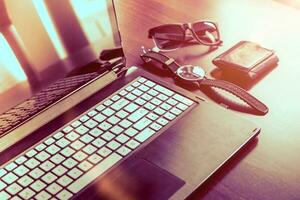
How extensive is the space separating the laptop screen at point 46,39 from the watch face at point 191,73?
0.49 ft

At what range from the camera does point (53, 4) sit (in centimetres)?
91

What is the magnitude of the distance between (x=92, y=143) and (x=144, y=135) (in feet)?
0.30

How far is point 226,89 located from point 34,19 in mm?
392

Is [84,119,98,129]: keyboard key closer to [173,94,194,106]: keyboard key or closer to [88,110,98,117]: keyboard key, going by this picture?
[88,110,98,117]: keyboard key

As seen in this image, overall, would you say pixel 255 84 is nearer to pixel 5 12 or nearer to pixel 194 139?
pixel 194 139

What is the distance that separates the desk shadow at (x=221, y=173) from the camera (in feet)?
2.47

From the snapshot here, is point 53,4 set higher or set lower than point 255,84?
higher

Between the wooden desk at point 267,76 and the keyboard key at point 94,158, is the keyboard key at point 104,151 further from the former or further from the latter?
the wooden desk at point 267,76

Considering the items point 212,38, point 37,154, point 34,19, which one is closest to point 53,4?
point 34,19

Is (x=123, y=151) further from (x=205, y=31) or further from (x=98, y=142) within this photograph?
(x=205, y=31)

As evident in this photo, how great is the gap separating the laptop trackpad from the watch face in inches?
10.7

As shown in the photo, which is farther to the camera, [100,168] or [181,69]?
[181,69]

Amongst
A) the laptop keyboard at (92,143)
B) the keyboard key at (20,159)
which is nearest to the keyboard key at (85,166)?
the laptop keyboard at (92,143)

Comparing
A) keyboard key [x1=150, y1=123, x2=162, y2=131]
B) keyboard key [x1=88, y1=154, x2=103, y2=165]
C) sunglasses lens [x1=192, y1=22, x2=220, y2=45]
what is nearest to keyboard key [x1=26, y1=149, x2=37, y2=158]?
keyboard key [x1=88, y1=154, x2=103, y2=165]
